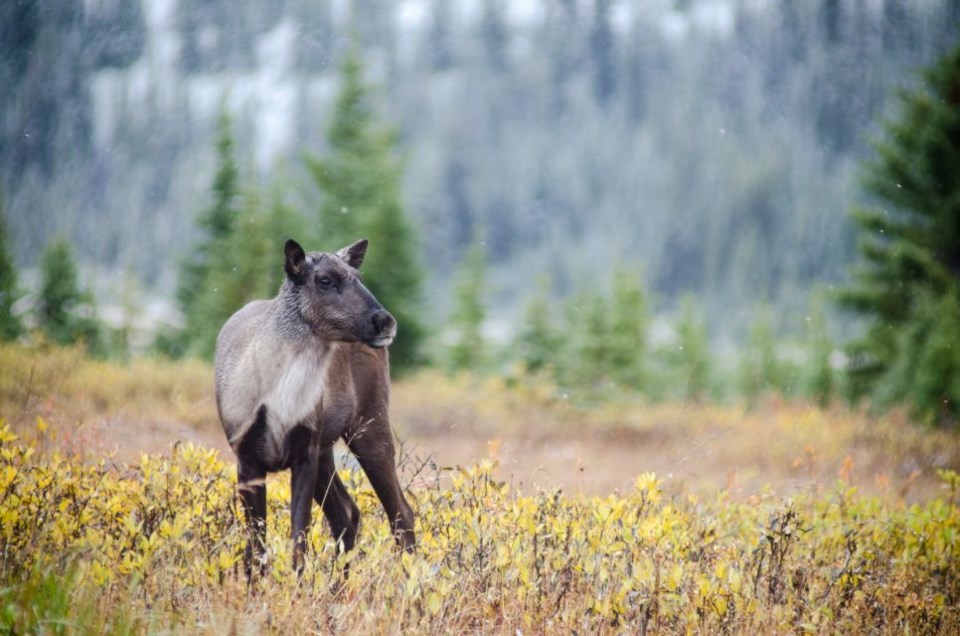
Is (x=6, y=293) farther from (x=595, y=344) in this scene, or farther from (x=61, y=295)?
(x=595, y=344)

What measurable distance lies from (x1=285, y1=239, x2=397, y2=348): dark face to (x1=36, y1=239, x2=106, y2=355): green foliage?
26.9 meters

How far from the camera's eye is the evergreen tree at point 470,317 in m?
37.2

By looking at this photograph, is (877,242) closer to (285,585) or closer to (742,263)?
(285,585)

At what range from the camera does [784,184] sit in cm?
19525

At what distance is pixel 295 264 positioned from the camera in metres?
5.75

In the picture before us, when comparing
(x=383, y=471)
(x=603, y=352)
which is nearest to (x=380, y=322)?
(x=383, y=471)

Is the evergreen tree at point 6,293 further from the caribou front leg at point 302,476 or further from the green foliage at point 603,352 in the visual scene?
the green foliage at point 603,352

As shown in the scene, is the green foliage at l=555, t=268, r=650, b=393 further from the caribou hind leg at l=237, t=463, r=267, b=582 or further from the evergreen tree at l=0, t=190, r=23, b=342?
the caribou hind leg at l=237, t=463, r=267, b=582

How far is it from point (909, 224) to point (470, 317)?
20411 mm

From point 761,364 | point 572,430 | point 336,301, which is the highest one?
point 336,301

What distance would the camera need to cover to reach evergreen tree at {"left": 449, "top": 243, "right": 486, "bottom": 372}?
122 ft

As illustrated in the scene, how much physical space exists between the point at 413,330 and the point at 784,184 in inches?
7388

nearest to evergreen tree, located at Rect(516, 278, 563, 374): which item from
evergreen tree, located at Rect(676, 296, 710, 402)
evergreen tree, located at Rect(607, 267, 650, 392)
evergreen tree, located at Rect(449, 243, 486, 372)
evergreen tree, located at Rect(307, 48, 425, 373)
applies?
evergreen tree, located at Rect(607, 267, 650, 392)

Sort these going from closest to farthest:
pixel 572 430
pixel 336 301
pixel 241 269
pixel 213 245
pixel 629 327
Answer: pixel 336 301 → pixel 572 430 → pixel 241 269 → pixel 213 245 → pixel 629 327
